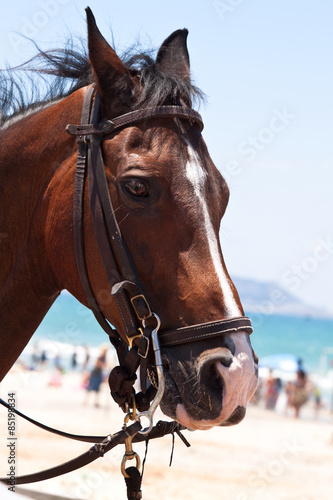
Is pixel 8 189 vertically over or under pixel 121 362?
over

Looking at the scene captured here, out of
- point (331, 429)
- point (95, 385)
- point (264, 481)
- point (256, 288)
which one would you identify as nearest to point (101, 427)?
point (95, 385)

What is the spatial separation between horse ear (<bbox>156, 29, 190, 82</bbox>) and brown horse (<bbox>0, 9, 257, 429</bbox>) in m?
0.01

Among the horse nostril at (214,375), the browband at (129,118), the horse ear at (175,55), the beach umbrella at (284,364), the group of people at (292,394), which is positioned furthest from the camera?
the beach umbrella at (284,364)

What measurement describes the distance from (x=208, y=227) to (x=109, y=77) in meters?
0.99

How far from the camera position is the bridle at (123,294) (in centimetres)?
245

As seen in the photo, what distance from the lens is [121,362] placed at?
272 centimetres

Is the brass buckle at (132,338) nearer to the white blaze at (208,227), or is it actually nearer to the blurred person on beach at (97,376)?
the white blaze at (208,227)

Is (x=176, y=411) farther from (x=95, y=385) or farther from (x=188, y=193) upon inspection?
(x=95, y=385)

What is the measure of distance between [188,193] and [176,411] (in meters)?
0.99

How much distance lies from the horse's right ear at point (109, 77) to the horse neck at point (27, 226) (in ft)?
0.65

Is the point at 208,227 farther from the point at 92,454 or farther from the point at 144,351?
the point at 92,454

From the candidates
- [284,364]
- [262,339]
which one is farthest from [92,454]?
[262,339]

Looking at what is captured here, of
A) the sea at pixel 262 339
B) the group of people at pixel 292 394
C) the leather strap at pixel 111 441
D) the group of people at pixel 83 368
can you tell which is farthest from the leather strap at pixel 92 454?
the sea at pixel 262 339

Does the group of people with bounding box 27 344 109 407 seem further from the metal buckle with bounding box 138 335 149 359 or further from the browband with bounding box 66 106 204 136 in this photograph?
the metal buckle with bounding box 138 335 149 359
